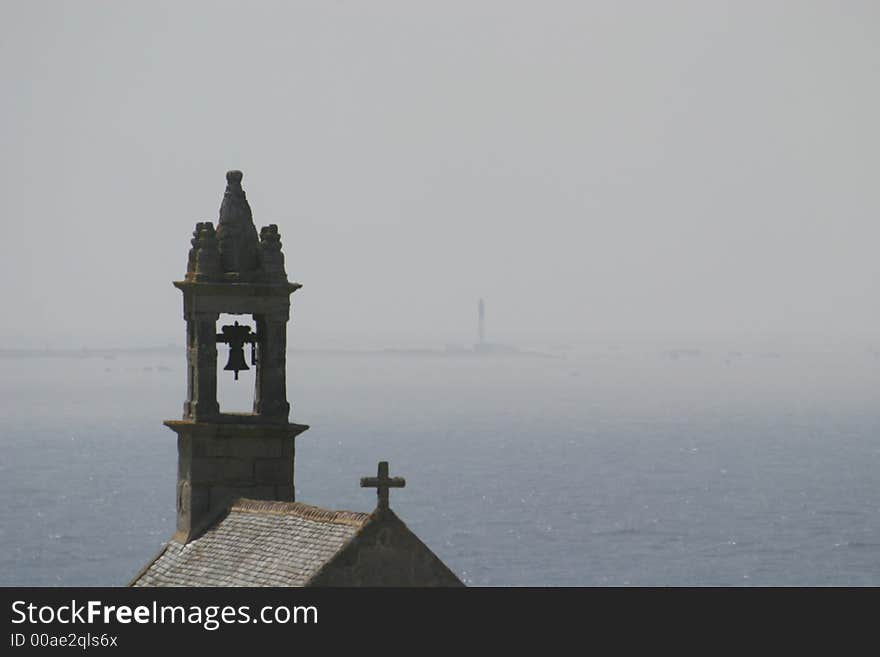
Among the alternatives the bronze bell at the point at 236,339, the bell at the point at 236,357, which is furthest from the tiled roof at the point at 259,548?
the bell at the point at 236,357

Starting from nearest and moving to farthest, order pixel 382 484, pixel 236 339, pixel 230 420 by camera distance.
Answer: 1. pixel 382 484
2. pixel 230 420
3. pixel 236 339

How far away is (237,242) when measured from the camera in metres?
50.0

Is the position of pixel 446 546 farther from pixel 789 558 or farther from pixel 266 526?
pixel 266 526

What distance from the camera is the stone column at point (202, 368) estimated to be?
4966cm

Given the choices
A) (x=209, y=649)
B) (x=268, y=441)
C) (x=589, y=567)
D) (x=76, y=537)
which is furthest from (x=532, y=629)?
(x=76, y=537)

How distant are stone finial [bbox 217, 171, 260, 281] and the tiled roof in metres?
4.94

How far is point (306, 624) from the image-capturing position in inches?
1499

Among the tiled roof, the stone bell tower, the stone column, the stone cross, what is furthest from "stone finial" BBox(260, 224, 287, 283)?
the stone cross

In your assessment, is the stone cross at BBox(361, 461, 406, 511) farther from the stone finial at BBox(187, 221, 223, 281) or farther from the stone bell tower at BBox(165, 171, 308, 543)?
the stone finial at BBox(187, 221, 223, 281)

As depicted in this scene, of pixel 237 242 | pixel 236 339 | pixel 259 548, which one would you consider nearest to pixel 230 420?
pixel 236 339

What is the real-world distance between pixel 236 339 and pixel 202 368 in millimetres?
1829

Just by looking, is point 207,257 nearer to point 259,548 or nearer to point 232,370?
point 232,370

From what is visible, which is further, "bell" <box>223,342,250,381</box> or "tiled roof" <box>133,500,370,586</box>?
"bell" <box>223,342,250,381</box>

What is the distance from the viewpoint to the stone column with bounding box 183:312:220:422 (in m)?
49.7
